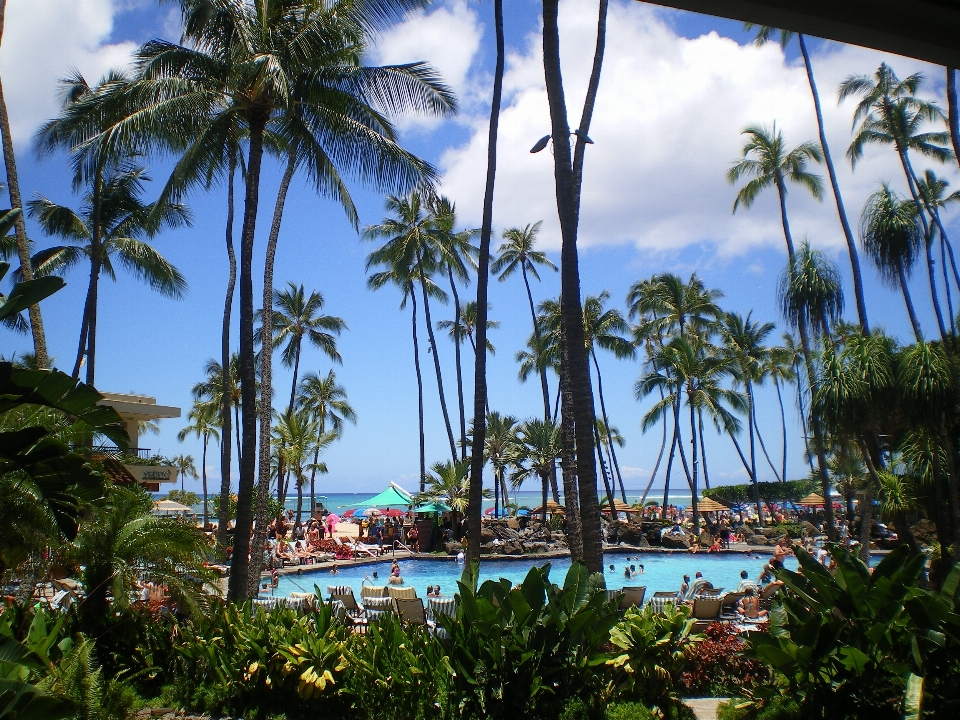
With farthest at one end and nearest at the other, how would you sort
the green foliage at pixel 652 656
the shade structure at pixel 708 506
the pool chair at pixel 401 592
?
the shade structure at pixel 708 506
the pool chair at pixel 401 592
the green foliage at pixel 652 656

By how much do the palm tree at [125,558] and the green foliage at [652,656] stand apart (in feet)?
16.7

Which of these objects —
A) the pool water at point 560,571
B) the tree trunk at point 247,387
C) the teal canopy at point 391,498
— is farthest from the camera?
the teal canopy at point 391,498

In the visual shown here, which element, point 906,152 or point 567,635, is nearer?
point 567,635

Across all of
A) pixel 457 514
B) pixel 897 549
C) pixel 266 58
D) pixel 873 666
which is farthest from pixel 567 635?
pixel 457 514

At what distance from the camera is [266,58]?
12359 mm

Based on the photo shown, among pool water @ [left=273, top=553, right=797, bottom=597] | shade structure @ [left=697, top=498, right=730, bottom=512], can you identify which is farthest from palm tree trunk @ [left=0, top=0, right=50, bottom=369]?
shade structure @ [left=697, top=498, right=730, bottom=512]

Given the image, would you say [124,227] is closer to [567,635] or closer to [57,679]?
[57,679]

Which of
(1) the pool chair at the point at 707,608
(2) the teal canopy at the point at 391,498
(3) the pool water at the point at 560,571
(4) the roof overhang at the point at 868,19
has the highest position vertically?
(4) the roof overhang at the point at 868,19

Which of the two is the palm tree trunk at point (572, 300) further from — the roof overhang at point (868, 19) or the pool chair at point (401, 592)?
the roof overhang at point (868, 19)

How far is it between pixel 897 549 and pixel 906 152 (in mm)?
22145

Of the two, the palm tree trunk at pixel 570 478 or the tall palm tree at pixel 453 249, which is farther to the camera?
the tall palm tree at pixel 453 249

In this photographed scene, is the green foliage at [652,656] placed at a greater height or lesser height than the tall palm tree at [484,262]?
lesser

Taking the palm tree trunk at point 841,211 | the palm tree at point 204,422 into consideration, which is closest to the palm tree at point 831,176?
the palm tree trunk at point 841,211

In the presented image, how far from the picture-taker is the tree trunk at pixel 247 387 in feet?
38.7
